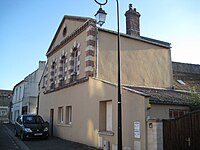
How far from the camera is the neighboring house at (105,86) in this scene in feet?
32.2

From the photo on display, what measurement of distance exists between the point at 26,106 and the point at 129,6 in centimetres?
1835

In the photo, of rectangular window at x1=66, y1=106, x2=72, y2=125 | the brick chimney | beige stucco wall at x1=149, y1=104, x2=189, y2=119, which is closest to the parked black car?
rectangular window at x1=66, y1=106, x2=72, y2=125

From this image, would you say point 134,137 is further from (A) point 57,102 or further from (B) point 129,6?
(B) point 129,6

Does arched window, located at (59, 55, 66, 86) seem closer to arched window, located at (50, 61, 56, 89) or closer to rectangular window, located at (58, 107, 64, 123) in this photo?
arched window, located at (50, 61, 56, 89)

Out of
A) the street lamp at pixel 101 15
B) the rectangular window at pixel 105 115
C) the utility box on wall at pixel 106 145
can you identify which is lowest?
the utility box on wall at pixel 106 145

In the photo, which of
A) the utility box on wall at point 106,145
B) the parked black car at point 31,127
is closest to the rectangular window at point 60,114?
the parked black car at point 31,127

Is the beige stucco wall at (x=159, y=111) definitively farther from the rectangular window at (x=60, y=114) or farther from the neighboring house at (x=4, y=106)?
the neighboring house at (x=4, y=106)

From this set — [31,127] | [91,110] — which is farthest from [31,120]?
[91,110]

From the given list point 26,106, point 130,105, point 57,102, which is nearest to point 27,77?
point 26,106

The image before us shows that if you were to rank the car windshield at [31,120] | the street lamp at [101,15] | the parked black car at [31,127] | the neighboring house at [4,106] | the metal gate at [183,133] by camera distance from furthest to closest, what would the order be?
the neighboring house at [4,106]
the car windshield at [31,120]
the parked black car at [31,127]
the street lamp at [101,15]
the metal gate at [183,133]

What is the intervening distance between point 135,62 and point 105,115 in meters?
4.48

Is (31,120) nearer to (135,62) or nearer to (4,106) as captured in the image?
(135,62)

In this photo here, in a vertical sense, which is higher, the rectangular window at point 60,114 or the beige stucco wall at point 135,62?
the beige stucco wall at point 135,62

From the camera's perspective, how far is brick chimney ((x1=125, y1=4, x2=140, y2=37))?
57.1 ft
